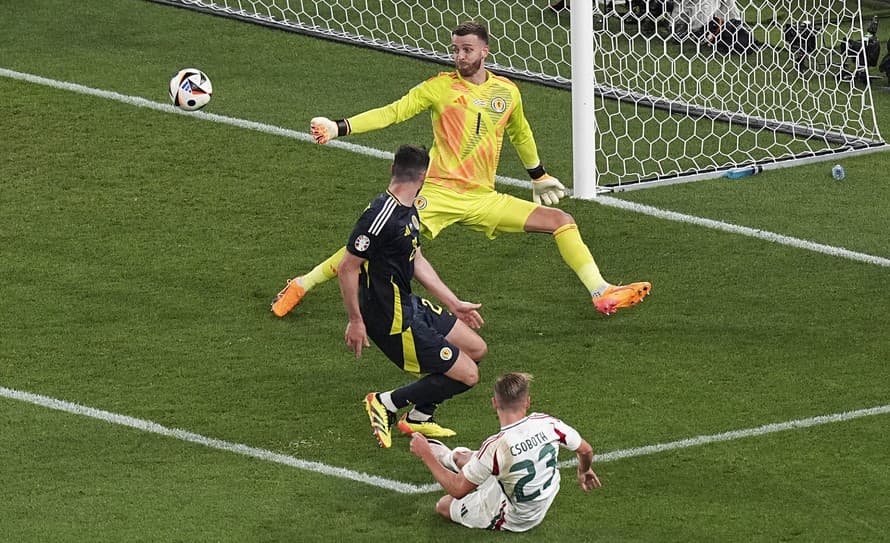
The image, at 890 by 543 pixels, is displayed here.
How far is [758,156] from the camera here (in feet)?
45.6

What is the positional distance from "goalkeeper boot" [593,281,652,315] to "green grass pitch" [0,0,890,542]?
0.63ft

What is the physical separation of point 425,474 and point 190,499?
1228mm

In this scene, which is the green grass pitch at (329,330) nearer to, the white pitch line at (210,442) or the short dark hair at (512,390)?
the white pitch line at (210,442)

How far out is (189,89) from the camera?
38.6 feet

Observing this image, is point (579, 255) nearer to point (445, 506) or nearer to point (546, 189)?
point (546, 189)

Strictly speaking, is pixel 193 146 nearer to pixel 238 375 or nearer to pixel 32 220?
pixel 32 220

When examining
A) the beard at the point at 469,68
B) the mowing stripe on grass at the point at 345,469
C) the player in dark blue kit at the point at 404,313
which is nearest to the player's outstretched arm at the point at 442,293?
the player in dark blue kit at the point at 404,313

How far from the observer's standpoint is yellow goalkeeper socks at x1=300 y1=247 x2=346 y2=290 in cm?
1073

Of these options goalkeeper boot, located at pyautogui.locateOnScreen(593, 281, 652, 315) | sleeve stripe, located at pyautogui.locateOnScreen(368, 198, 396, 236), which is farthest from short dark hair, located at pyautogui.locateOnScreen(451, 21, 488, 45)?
sleeve stripe, located at pyautogui.locateOnScreen(368, 198, 396, 236)

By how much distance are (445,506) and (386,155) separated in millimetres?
6104

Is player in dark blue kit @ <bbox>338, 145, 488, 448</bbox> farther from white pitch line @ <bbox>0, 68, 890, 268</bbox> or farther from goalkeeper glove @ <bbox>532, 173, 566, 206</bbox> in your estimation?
white pitch line @ <bbox>0, 68, 890, 268</bbox>

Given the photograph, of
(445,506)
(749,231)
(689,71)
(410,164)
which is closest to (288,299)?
(410,164)

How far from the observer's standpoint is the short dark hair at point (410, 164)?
28.1ft

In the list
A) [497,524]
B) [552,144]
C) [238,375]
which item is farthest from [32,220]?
[497,524]
